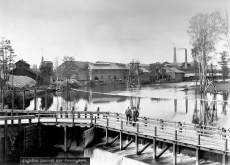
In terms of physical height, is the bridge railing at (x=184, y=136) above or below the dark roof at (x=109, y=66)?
below

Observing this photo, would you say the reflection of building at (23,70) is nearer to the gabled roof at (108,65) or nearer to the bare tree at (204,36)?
the gabled roof at (108,65)

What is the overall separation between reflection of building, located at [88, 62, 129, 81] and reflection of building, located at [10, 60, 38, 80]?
2112 cm

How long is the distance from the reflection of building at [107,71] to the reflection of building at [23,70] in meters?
21.1

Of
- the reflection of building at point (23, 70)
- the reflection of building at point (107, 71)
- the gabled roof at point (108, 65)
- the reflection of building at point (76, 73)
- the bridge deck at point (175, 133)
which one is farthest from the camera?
the reflection of building at point (107, 71)

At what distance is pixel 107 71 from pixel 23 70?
27631 millimetres

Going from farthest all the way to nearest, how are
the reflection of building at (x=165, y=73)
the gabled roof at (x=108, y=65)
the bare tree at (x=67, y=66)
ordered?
the gabled roof at (x=108, y=65), the reflection of building at (x=165, y=73), the bare tree at (x=67, y=66)

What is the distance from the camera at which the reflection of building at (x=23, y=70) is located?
7206 cm

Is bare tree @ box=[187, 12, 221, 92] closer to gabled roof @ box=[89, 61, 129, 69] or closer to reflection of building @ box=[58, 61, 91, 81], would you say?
gabled roof @ box=[89, 61, 129, 69]

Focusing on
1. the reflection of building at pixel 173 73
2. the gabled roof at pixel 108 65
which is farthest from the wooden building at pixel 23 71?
the reflection of building at pixel 173 73

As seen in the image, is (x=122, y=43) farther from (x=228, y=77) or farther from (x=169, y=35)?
(x=228, y=77)

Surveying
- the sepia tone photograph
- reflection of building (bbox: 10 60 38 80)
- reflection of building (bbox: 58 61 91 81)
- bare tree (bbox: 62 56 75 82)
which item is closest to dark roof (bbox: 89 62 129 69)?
reflection of building (bbox: 58 61 91 81)

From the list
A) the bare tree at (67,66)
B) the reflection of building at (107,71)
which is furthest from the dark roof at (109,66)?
the bare tree at (67,66)

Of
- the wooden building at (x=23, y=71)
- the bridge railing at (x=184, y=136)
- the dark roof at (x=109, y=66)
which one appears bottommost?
the bridge railing at (x=184, y=136)

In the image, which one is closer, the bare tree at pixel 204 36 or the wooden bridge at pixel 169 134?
the wooden bridge at pixel 169 134
